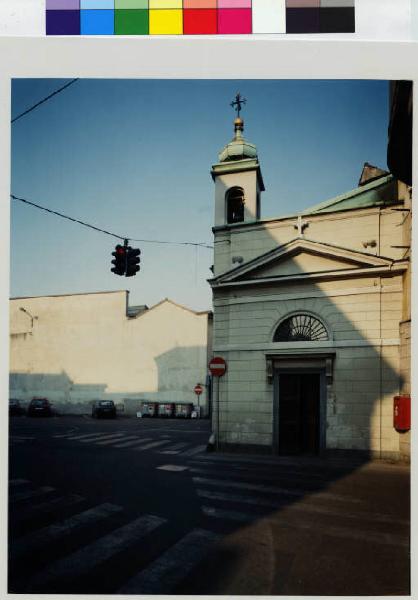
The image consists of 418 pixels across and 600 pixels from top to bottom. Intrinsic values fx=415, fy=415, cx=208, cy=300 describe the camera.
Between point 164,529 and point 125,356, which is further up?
point 125,356

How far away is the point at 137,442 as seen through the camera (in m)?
13.9

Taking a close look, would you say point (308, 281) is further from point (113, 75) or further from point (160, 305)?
point (160, 305)

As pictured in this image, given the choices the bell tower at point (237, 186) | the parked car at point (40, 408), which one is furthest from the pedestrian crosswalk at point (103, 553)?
the parked car at point (40, 408)

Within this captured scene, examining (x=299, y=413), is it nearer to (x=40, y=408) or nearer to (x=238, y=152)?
(x=238, y=152)

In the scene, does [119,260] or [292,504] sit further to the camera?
[119,260]

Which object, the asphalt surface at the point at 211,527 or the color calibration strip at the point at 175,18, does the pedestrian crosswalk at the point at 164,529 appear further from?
the color calibration strip at the point at 175,18

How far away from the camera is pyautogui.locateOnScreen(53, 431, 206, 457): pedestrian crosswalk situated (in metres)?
12.0

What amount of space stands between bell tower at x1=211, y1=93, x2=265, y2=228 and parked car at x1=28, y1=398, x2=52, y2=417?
485 inches

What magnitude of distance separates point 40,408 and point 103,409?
394cm

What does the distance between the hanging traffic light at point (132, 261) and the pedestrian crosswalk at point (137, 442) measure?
569 centimetres

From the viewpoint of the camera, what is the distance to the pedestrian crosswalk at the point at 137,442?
12.0 m

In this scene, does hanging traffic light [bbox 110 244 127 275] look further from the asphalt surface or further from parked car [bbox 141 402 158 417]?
parked car [bbox 141 402 158 417]

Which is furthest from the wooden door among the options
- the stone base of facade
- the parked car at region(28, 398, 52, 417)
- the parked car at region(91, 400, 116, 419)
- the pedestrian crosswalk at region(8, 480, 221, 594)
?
the parked car at region(91, 400, 116, 419)

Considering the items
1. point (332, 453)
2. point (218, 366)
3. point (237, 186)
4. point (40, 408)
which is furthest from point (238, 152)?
point (40, 408)
